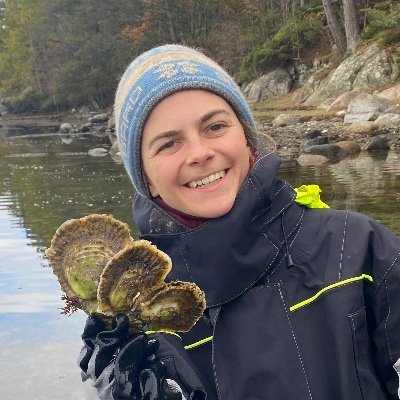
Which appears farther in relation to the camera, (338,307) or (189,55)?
(189,55)

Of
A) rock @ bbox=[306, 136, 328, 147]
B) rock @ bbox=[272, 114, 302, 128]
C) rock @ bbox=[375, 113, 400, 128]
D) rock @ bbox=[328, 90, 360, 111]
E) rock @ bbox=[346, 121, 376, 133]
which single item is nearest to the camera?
rock @ bbox=[375, 113, 400, 128]

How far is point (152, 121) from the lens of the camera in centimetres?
268

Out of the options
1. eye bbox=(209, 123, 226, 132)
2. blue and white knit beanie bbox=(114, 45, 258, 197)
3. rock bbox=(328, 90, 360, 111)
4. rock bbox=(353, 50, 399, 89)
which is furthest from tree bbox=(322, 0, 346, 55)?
eye bbox=(209, 123, 226, 132)

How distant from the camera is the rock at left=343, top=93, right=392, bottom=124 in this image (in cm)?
2136

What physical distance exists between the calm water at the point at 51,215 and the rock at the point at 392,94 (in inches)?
266

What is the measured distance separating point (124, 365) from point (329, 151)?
16552 mm

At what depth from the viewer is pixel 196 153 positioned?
101 inches

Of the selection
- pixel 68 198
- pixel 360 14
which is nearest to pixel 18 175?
pixel 68 198

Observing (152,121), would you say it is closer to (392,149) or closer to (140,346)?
(140,346)

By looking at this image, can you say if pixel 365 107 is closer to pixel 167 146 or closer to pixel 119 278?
pixel 167 146

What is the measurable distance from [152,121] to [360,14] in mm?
33052

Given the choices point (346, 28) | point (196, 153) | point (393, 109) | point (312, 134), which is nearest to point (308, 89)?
point (346, 28)

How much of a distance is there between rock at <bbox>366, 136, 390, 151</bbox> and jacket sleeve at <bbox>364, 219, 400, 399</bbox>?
16.4m

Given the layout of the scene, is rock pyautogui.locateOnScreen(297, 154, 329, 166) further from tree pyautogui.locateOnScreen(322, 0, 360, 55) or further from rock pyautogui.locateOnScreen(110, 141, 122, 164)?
tree pyautogui.locateOnScreen(322, 0, 360, 55)
